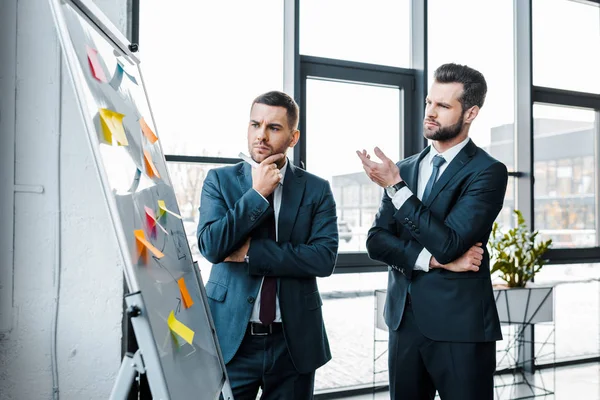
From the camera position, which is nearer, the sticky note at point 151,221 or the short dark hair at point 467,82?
the sticky note at point 151,221

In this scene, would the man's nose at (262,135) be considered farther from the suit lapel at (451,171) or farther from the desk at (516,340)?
the desk at (516,340)

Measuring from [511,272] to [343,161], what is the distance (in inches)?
49.4

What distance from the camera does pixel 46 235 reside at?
2.25m

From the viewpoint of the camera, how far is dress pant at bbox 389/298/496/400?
1679 millimetres

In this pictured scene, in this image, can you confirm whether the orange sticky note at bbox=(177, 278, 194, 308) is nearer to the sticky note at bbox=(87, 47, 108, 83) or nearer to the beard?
the sticky note at bbox=(87, 47, 108, 83)

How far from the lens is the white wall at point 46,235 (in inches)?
86.4

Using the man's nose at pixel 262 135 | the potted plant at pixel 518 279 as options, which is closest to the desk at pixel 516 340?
the potted plant at pixel 518 279

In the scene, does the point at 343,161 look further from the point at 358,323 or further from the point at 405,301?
the point at 405,301

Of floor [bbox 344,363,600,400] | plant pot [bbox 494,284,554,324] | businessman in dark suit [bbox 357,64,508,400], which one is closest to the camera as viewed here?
businessman in dark suit [bbox 357,64,508,400]

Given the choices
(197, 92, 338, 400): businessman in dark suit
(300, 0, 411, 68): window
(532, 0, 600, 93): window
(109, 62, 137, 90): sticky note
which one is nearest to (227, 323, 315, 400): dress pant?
(197, 92, 338, 400): businessman in dark suit

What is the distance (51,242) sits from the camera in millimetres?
2256

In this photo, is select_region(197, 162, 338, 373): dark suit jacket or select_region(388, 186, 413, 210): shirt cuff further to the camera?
select_region(388, 186, 413, 210): shirt cuff

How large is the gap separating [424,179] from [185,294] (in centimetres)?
98

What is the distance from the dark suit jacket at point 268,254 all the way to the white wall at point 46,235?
765 mm
